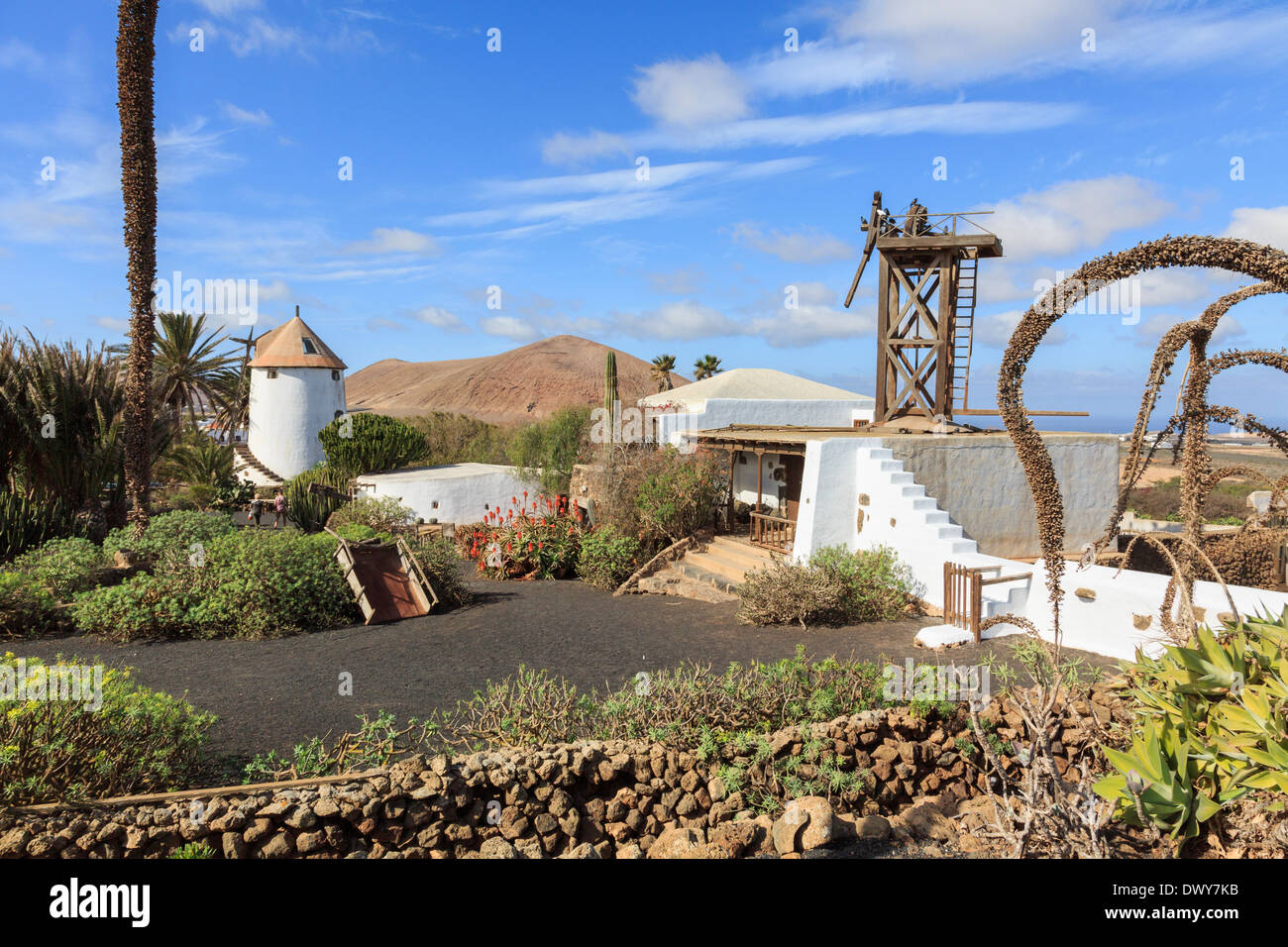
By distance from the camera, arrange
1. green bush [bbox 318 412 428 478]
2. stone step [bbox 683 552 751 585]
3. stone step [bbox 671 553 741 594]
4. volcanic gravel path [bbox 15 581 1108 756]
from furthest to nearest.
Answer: green bush [bbox 318 412 428 478] < stone step [bbox 683 552 751 585] < stone step [bbox 671 553 741 594] < volcanic gravel path [bbox 15 581 1108 756]

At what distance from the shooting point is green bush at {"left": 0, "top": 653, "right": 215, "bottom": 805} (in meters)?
4.04

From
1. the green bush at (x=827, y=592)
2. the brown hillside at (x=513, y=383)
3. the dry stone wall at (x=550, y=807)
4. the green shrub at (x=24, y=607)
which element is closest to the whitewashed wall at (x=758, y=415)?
the green bush at (x=827, y=592)

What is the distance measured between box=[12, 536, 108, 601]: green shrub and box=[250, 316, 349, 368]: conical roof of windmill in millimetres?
15668

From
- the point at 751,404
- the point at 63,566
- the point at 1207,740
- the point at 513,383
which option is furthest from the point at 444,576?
the point at 513,383

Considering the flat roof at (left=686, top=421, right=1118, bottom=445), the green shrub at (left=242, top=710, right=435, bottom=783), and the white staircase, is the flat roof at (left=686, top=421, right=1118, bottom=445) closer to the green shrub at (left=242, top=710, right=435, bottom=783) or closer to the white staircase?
the white staircase

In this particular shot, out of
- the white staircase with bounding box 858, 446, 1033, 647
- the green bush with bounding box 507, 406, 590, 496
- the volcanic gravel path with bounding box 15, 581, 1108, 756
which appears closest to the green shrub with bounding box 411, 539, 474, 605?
the volcanic gravel path with bounding box 15, 581, 1108, 756

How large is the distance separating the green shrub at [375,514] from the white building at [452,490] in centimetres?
40

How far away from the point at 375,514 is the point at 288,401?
1093 centimetres

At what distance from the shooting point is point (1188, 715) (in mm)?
3951

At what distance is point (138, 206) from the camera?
12555 mm

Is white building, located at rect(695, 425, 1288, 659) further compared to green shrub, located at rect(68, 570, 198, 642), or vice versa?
green shrub, located at rect(68, 570, 198, 642)

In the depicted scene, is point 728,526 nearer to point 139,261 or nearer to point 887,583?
point 887,583
